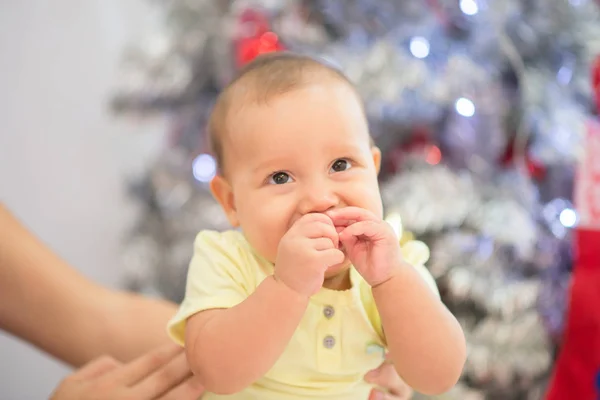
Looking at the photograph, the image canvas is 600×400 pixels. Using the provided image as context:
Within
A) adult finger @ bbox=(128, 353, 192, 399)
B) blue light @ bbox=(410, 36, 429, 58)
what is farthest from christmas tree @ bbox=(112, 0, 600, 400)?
adult finger @ bbox=(128, 353, 192, 399)

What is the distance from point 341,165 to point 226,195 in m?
0.16

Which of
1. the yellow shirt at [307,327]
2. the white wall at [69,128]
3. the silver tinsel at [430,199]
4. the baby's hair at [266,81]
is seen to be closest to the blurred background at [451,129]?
the silver tinsel at [430,199]

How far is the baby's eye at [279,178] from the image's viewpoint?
27.1 inches

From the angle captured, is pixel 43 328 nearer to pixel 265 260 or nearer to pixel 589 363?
pixel 265 260

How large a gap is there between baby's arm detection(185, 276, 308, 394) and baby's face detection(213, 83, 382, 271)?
0.26 ft

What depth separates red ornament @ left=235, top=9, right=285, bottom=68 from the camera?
1.60 meters

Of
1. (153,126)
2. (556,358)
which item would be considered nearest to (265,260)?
(556,358)

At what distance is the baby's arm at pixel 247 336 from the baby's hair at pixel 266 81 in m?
0.20

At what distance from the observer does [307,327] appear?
72cm

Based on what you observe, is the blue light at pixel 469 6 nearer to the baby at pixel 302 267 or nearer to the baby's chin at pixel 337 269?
the baby at pixel 302 267

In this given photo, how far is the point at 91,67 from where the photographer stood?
2.38 meters

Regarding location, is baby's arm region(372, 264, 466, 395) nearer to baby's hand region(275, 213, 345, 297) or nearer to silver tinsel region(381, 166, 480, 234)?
baby's hand region(275, 213, 345, 297)

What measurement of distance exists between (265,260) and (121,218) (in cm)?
168

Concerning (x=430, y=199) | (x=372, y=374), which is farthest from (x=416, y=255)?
(x=430, y=199)
